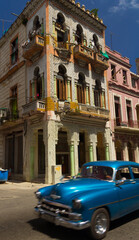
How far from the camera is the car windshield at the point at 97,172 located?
513 cm

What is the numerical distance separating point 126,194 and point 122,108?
59.5 ft

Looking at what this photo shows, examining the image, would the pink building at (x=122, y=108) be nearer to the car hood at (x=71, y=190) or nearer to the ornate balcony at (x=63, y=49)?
the ornate balcony at (x=63, y=49)

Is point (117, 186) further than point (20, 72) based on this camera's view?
No

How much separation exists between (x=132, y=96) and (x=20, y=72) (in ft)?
47.3

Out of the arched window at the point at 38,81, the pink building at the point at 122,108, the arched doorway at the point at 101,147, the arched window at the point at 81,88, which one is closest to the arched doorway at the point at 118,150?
the pink building at the point at 122,108

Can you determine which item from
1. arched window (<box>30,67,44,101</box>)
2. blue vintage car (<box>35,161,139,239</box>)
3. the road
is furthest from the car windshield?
arched window (<box>30,67,44,101</box>)

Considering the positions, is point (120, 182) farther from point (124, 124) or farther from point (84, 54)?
point (124, 124)

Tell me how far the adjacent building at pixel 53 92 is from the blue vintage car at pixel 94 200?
839 centimetres

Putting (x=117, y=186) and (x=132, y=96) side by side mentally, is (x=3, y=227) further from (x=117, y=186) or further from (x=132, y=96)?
(x=132, y=96)

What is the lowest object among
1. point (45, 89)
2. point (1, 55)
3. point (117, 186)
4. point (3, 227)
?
point (3, 227)

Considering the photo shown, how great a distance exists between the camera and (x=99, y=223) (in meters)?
4.17

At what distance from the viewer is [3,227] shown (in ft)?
15.7

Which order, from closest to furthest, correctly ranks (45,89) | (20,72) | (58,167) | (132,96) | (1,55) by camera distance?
(58,167), (45,89), (20,72), (1,55), (132,96)

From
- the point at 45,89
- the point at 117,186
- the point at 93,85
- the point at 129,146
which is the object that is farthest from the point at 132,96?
the point at 117,186
